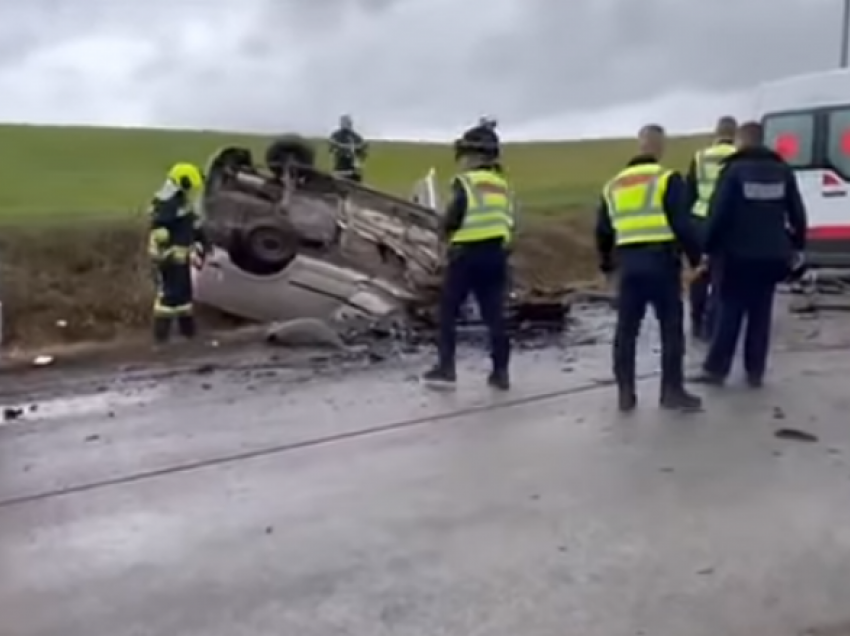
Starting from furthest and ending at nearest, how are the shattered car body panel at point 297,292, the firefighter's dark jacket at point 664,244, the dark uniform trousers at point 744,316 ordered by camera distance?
the shattered car body panel at point 297,292, the dark uniform trousers at point 744,316, the firefighter's dark jacket at point 664,244

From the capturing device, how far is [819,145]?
16.3 m

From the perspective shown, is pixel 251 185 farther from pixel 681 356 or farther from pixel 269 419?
pixel 681 356

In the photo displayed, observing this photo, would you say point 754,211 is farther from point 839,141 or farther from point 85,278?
point 85,278

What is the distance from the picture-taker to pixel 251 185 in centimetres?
1490

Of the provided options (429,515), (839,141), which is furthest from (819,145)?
(429,515)

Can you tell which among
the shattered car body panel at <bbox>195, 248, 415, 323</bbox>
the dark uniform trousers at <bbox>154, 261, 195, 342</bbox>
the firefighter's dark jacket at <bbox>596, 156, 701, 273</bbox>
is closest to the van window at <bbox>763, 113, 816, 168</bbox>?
the shattered car body panel at <bbox>195, 248, 415, 323</bbox>

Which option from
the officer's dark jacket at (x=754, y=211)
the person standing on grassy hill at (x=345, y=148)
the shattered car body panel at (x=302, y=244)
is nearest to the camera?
the officer's dark jacket at (x=754, y=211)

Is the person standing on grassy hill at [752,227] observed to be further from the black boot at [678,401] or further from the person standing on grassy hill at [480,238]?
the person standing on grassy hill at [480,238]

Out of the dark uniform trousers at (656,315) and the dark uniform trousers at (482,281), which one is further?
the dark uniform trousers at (482,281)

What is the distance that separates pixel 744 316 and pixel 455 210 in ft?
6.85

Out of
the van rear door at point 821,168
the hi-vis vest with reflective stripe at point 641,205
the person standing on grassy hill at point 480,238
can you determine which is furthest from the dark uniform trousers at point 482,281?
the van rear door at point 821,168

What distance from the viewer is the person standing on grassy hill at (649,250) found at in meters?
8.55

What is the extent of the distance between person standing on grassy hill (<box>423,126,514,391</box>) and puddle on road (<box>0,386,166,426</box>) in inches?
90.7

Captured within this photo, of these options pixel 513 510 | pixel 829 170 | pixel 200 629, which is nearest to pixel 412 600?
pixel 200 629
